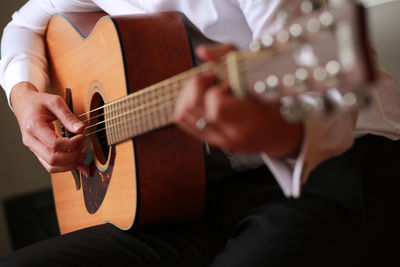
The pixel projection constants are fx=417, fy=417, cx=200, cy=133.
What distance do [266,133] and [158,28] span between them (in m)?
0.42

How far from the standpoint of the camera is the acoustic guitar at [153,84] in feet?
1.55

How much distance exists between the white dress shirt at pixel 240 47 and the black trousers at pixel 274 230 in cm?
7

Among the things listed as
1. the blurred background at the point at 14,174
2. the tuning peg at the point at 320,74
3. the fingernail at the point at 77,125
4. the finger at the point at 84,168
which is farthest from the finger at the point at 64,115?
the blurred background at the point at 14,174

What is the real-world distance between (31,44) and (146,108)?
0.75 metres

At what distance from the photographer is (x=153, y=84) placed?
839mm

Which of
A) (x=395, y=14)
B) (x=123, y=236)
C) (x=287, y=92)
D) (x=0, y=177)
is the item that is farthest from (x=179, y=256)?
(x=0, y=177)

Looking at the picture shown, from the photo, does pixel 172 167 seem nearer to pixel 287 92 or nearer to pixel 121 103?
pixel 121 103

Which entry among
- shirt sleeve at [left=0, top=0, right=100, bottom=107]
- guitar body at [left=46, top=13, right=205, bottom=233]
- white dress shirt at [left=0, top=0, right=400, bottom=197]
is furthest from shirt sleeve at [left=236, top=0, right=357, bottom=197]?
shirt sleeve at [left=0, top=0, right=100, bottom=107]

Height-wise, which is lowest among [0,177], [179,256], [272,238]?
[0,177]

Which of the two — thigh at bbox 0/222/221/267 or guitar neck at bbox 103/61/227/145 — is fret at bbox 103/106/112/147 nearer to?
guitar neck at bbox 103/61/227/145

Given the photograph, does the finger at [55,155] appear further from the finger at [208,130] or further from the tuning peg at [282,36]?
the tuning peg at [282,36]

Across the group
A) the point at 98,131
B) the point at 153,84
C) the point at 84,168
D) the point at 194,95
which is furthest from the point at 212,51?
the point at 84,168

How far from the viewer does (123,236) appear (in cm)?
88

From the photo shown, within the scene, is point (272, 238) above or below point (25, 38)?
below
